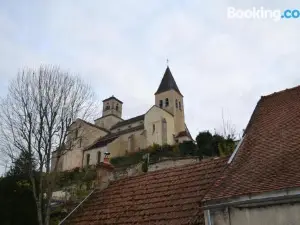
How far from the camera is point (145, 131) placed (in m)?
57.5

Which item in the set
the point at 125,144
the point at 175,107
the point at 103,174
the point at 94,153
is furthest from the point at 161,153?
the point at 103,174

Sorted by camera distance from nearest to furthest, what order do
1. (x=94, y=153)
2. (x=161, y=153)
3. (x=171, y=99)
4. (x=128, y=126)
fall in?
(x=161, y=153), (x=94, y=153), (x=171, y=99), (x=128, y=126)

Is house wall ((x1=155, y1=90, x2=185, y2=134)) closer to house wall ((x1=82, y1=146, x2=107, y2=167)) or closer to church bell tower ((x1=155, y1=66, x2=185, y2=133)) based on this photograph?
church bell tower ((x1=155, y1=66, x2=185, y2=133))

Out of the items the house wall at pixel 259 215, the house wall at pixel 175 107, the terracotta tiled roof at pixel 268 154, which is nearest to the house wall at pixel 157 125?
the house wall at pixel 175 107

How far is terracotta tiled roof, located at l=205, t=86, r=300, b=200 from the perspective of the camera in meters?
7.39

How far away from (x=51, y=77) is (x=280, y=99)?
11132 mm

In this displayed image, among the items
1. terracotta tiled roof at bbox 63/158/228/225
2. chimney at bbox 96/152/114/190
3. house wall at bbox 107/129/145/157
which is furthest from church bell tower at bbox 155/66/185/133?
terracotta tiled roof at bbox 63/158/228/225

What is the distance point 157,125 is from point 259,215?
163 ft

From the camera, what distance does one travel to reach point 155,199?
35.0 feet

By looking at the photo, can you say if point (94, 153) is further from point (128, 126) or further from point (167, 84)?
point (167, 84)

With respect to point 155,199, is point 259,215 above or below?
below

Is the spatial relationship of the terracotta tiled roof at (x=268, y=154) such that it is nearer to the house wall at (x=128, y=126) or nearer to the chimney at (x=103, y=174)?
the chimney at (x=103, y=174)

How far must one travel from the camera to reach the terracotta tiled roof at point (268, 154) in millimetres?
7387

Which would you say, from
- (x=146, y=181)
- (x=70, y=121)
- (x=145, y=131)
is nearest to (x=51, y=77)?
(x=70, y=121)
